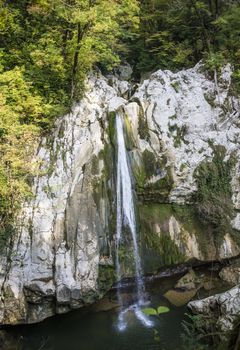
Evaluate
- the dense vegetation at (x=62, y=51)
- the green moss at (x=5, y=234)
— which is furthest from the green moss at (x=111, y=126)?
the green moss at (x=5, y=234)

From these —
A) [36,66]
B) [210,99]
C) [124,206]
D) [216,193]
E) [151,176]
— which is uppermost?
[36,66]

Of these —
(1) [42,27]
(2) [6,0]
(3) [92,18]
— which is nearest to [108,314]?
(3) [92,18]

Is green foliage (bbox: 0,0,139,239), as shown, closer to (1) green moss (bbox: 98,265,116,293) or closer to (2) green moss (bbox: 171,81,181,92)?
(2) green moss (bbox: 171,81,181,92)

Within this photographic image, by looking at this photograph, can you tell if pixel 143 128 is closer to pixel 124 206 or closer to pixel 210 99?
pixel 124 206

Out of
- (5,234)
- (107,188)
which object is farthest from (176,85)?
(5,234)

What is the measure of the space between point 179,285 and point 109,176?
3.97 meters

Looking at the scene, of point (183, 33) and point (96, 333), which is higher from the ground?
point (183, 33)

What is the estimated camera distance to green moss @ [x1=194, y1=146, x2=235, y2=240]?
1111 cm

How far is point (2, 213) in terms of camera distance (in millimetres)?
9438

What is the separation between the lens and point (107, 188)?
420 inches

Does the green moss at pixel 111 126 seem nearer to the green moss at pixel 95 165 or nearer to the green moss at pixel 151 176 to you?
the green moss at pixel 95 165

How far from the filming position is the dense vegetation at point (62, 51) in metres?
9.54

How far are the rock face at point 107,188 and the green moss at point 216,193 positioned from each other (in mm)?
152

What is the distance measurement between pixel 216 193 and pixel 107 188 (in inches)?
138
